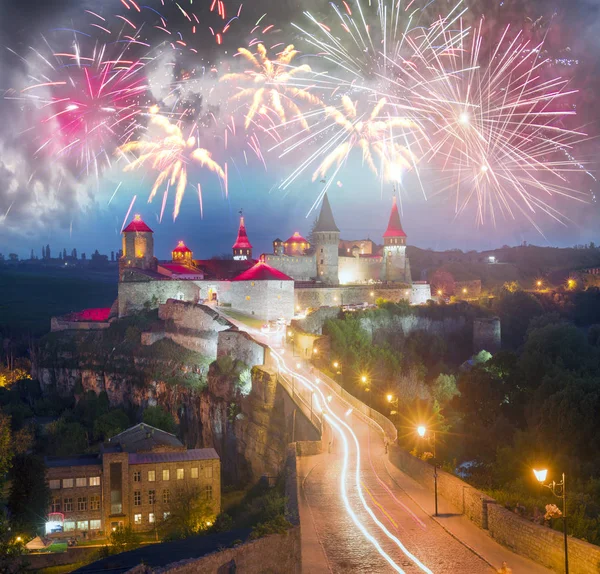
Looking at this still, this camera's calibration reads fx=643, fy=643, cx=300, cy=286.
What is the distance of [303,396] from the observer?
29.7 metres

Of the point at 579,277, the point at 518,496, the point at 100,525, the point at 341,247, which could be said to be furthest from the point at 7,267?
the point at 518,496

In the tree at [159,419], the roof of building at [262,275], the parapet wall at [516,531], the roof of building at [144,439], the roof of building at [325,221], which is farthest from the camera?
the roof of building at [325,221]

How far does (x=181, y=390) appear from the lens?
4141cm

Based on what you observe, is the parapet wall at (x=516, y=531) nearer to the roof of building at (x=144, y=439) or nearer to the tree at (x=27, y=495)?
the tree at (x=27, y=495)

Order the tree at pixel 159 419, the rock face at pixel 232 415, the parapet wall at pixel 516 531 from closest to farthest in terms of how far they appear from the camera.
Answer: the parapet wall at pixel 516 531, the rock face at pixel 232 415, the tree at pixel 159 419

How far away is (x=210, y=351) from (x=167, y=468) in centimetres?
1144

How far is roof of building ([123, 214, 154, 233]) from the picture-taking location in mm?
54562

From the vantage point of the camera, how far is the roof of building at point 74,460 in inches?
1275

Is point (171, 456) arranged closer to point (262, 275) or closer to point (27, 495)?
point (27, 495)

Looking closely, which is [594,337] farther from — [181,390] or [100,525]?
[100,525]

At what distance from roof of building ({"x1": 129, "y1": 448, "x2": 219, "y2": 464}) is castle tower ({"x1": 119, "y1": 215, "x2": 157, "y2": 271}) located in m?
24.0

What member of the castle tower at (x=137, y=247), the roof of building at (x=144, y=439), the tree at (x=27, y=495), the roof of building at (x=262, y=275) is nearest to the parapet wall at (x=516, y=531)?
the tree at (x=27, y=495)

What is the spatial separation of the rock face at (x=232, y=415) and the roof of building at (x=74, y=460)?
6798 millimetres

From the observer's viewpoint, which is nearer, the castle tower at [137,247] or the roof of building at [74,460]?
the roof of building at [74,460]
